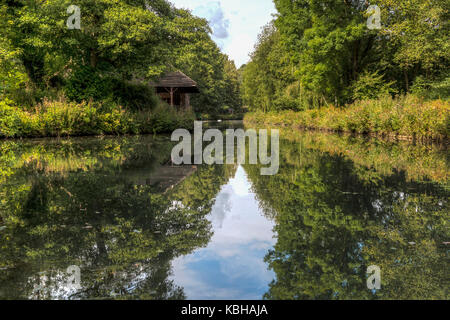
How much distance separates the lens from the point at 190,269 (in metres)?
3.23

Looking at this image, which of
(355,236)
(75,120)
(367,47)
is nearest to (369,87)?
(367,47)

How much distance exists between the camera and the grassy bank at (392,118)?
50.6 ft

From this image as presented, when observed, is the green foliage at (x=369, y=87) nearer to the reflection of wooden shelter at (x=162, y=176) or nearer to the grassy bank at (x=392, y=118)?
the grassy bank at (x=392, y=118)

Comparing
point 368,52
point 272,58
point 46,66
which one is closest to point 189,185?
point 46,66

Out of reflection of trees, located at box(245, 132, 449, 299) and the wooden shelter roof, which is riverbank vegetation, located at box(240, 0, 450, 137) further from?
reflection of trees, located at box(245, 132, 449, 299)

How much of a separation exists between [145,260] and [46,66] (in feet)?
90.2

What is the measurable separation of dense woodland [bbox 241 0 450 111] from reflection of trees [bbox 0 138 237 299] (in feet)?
70.3

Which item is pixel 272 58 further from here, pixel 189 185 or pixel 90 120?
pixel 189 185

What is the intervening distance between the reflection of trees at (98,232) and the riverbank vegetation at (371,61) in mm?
15037

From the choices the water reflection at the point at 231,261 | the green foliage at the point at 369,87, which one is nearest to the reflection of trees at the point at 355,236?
the water reflection at the point at 231,261

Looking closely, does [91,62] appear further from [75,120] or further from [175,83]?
[175,83]

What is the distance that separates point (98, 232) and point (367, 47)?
96.0ft

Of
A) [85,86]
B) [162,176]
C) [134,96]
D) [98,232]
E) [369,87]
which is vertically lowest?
[98,232]

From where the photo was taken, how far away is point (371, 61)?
28.7m
